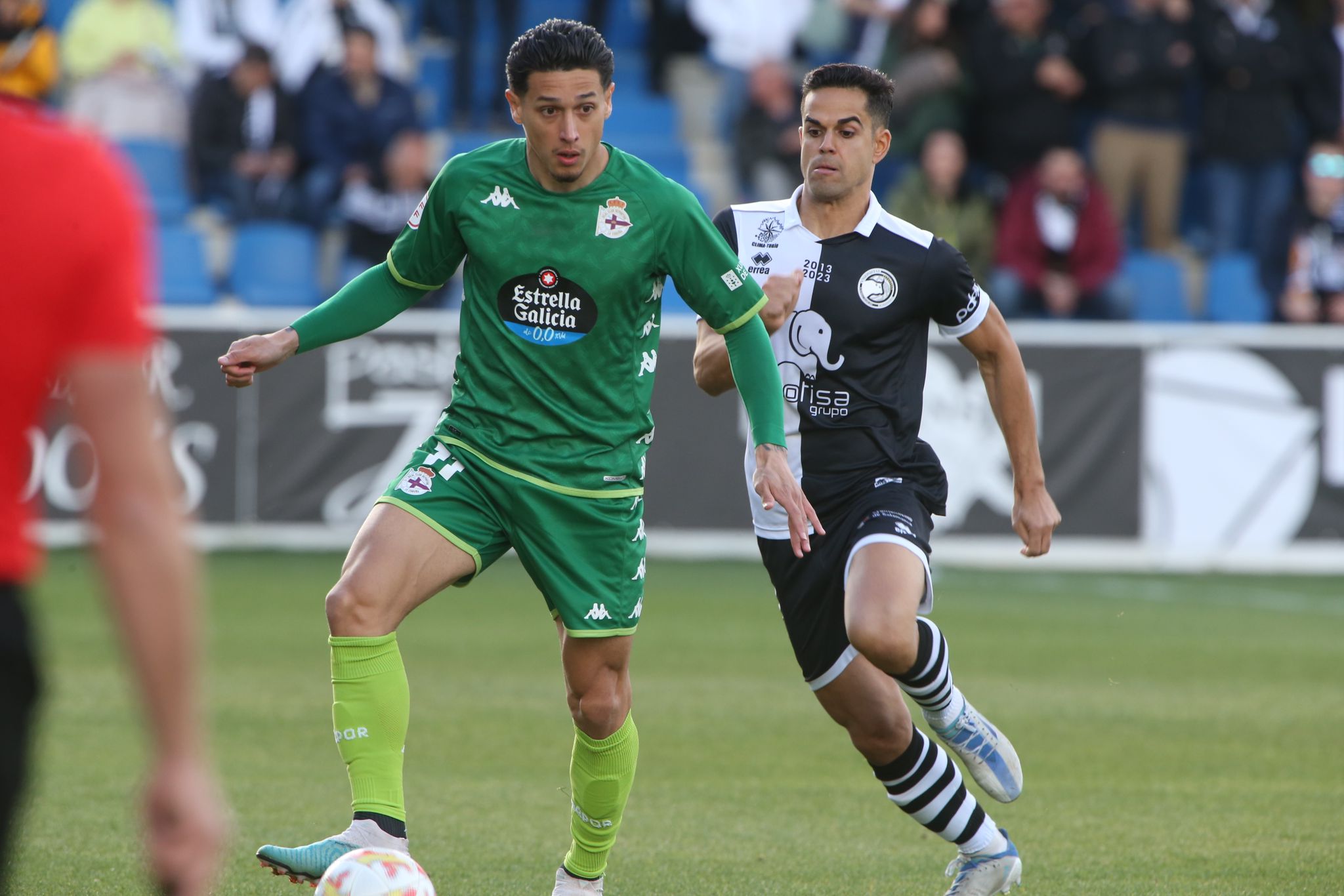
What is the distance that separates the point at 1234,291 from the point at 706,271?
1273 centimetres

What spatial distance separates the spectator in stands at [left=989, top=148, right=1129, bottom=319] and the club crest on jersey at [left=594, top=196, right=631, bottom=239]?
10.7 metres

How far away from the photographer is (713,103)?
18.8 m

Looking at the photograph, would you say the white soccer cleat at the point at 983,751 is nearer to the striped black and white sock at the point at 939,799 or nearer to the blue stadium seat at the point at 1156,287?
the striped black and white sock at the point at 939,799

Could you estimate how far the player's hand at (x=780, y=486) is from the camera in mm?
4742

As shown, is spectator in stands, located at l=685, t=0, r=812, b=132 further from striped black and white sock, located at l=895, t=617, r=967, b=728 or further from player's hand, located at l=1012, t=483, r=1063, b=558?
striped black and white sock, located at l=895, t=617, r=967, b=728

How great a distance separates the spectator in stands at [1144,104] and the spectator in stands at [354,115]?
6357 mm

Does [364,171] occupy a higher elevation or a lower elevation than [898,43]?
lower

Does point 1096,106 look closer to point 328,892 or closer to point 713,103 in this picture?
point 713,103

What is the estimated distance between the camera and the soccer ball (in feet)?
14.2

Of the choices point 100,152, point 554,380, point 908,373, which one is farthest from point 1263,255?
point 100,152

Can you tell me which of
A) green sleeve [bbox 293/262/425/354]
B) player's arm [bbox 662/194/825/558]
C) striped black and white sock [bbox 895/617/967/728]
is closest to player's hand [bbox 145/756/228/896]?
player's arm [bbox 662/194/825/558]

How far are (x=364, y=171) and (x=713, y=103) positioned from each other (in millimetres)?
4771

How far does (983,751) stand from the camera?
557 cm

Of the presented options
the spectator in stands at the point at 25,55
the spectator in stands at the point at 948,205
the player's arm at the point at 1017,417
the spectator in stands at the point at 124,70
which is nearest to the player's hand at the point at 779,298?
the player's arm at the point at 1017,417
